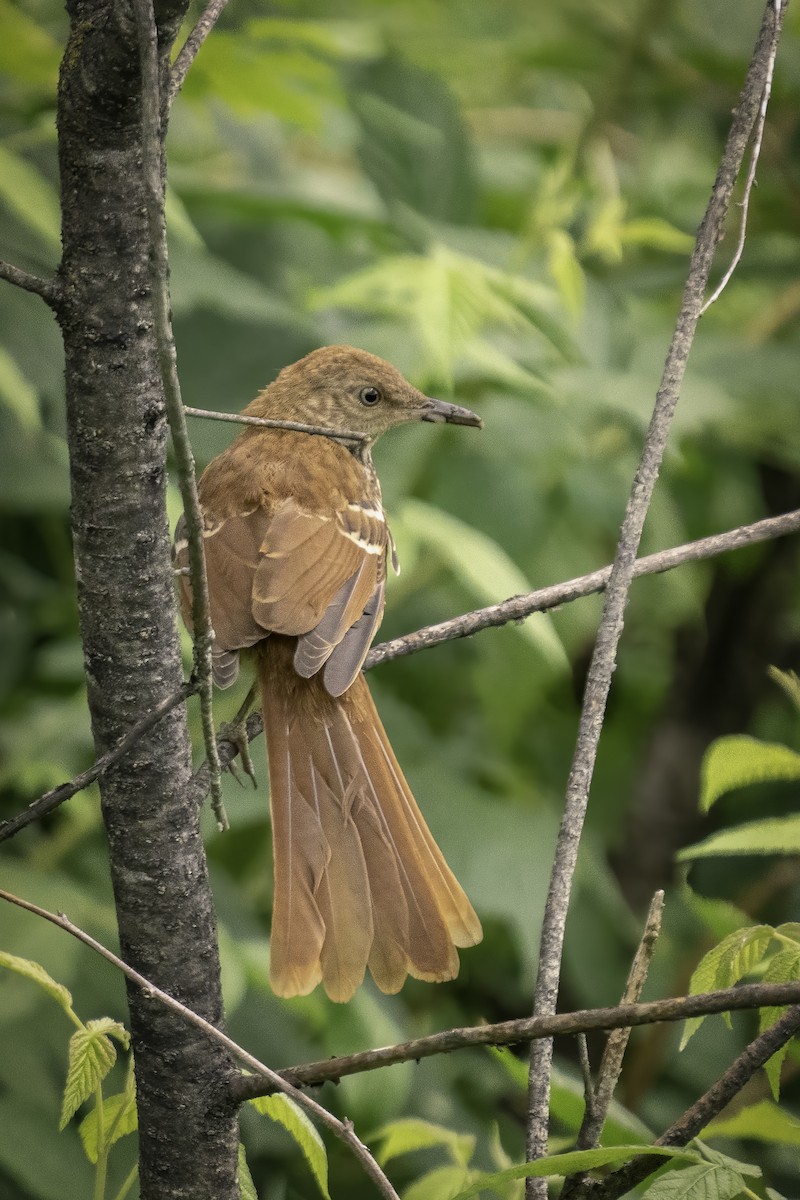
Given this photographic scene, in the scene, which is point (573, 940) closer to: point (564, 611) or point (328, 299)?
point (564, 611)

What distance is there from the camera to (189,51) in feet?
4.57

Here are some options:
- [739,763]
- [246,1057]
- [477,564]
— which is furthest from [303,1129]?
[477,564]

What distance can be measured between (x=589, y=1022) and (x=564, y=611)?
2845 millimetres

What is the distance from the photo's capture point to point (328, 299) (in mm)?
3213

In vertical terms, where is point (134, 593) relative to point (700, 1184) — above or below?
above

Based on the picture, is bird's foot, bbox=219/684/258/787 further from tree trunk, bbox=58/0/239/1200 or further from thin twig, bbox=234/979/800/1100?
thin twig, bbox=234/979/800/1100

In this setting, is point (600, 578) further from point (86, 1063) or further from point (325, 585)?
point (86, 1063)

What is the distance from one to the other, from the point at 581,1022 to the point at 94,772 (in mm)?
577

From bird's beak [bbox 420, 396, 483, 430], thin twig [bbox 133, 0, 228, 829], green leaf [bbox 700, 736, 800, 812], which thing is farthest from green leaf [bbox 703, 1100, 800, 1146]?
bird's beak [bbox 420, 396, 483, 430]

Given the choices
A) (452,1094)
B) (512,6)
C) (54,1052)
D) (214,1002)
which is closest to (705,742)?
(452,1094)

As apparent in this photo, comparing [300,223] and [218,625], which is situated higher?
[300,223]

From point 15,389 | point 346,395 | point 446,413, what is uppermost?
point 346,395

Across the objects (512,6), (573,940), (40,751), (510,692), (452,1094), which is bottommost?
(452,1094)

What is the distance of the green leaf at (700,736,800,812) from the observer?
5.98 feet
